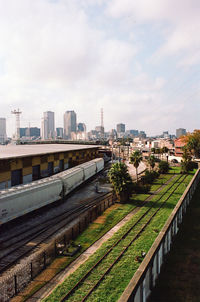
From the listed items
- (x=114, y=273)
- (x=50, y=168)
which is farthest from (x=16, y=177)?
(x=114, y=273)

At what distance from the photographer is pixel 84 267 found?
49.2ft

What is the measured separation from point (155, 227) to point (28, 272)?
12927 millimetres

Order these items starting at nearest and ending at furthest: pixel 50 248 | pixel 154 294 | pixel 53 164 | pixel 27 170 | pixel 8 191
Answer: pixel 154 294, pixel 50 248, pixel 8 191, pixel 27 170, pixel 53 164

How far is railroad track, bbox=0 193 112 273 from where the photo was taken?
16562 millimetres

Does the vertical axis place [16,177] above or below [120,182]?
above

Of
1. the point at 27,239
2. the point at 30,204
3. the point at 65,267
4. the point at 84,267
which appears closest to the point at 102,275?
the point at 84,267

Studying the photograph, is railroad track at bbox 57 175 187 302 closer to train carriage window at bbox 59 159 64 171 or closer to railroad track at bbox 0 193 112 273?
railroad track at bbox 0 193 112 273

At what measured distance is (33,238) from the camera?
2008cm

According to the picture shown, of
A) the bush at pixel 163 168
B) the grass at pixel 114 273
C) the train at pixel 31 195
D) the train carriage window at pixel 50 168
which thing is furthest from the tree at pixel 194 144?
the grass at pixel 114 273

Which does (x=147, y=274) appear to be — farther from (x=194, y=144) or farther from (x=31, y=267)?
(x=194, y=144)

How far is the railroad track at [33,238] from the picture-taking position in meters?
16.6

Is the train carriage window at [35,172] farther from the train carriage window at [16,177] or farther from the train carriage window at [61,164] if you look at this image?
the train carriage window at [61,164]

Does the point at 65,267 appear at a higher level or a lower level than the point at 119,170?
lower

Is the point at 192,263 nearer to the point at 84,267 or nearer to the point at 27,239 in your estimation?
the point at 84,267
